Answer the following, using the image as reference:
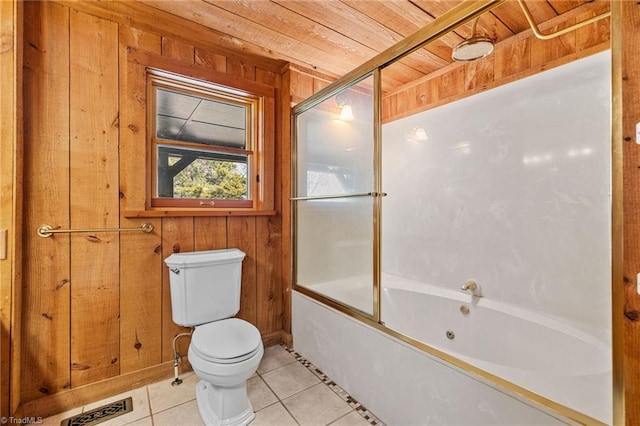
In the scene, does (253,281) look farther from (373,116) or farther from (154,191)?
(373,116)

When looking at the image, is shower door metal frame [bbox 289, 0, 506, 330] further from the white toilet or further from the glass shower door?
the white toilet

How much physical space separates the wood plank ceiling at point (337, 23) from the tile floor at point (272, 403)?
2287mm

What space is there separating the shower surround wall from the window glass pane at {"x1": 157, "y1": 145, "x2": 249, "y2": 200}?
4.80ft

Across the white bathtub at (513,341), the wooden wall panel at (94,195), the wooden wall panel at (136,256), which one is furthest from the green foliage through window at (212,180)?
the white bathtub at (513,341)

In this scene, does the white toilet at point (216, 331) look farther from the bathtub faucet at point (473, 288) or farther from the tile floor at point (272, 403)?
the bathtub faucet at point (473, 288)

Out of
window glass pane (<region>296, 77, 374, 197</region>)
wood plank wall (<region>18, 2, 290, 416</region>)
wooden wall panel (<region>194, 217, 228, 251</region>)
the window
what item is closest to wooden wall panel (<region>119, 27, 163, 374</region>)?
wood plank wall (<region>18, 2, 290, 416</region>)

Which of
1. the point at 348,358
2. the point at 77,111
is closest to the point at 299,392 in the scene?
the point at 348,358

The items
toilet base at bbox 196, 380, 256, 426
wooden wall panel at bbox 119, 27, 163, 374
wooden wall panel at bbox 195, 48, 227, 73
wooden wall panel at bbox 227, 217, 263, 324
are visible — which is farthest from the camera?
wooden wall panel at bbox 227, 217, 263, 324

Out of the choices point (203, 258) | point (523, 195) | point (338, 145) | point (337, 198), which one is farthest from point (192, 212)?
point (523, 195)

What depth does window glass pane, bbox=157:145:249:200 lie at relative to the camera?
6.34 feet

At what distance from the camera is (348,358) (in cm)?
174

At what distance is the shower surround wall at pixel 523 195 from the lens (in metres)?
1.50

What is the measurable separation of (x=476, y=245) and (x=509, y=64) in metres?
1.22

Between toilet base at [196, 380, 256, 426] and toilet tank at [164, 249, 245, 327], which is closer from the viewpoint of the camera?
toilet base at [196, 380, 256, 426]
